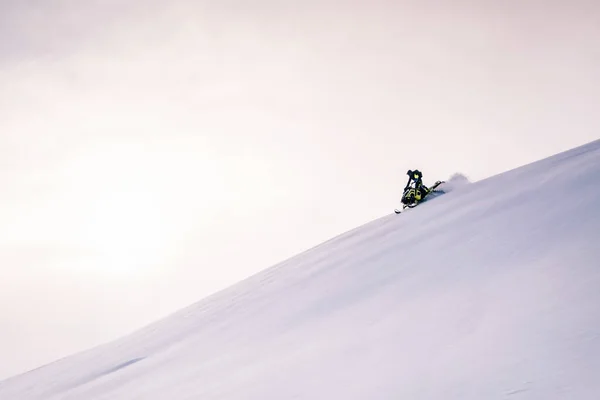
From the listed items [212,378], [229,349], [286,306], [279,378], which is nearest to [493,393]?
[279,378]

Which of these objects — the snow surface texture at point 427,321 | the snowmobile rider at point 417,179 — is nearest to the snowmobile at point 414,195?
the snowmobile rider at point 417,179

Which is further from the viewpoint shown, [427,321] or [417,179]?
[417,179]

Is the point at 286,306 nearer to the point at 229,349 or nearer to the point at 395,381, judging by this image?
the point at 229,349

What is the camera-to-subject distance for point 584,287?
3418 mm

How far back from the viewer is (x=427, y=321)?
4070 mm

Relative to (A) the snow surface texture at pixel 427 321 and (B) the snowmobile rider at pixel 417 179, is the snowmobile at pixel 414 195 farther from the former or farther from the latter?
(A) the snow surface texture at pixel 427 321

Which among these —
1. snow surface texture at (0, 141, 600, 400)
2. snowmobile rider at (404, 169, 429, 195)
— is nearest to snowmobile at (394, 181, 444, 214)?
snowmobile rider at (404, 169, 429, 195)

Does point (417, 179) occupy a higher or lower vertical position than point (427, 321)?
higher

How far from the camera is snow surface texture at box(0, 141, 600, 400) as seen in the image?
298 cm

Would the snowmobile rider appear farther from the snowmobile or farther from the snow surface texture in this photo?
the snow surface texture

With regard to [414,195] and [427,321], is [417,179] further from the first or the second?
[427,321]

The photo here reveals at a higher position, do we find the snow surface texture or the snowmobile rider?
the snowmobile rider

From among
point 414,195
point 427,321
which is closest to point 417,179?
point 414,195

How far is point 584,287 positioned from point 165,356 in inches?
203
